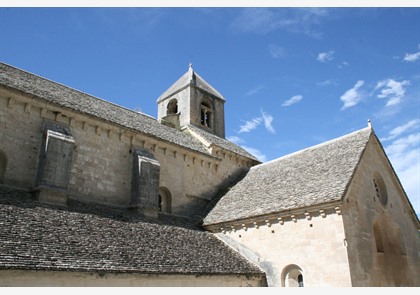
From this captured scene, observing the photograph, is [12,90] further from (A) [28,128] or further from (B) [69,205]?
(B) [69,205]

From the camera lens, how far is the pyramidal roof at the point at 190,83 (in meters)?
25.2

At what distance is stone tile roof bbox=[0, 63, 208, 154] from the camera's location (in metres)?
14.2

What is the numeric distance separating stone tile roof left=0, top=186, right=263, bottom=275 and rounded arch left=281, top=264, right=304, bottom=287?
100 cm

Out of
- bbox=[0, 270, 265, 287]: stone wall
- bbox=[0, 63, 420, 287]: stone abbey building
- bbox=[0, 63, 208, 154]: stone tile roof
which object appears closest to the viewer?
bbox=[0, 270, 265, 287]: stone wall

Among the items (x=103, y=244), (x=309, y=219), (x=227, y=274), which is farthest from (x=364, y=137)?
(x=103, y=244)

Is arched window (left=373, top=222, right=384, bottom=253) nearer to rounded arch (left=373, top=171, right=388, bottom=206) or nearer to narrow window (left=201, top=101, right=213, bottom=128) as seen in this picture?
rounded arch (left=373, top=171, right=388, bottom=206)

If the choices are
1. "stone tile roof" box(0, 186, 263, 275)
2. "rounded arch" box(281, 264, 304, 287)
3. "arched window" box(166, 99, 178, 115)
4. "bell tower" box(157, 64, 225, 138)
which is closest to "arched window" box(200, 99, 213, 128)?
"bell tower" box(157, 64, 225, 138)

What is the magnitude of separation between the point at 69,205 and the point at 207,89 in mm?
15803

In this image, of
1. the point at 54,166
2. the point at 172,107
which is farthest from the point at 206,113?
the point at 54,166

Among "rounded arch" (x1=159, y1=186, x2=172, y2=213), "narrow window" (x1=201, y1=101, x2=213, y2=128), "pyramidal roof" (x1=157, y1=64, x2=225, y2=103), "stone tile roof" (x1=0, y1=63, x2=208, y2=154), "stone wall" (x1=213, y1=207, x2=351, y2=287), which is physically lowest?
"stone wall" (x1=213, y1=207, x2=351, y2=287)

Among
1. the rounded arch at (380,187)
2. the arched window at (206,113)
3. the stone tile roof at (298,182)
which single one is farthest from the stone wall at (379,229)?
the arched window at (206,113)

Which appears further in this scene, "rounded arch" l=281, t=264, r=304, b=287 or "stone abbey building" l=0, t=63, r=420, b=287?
"rounded arch" l=281, t=264, r=304, b=287

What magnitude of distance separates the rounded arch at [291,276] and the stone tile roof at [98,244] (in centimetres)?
100

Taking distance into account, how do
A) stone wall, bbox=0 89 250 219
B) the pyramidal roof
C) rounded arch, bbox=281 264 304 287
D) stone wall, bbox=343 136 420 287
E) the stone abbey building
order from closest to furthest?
the stone abbey building, stone wall, bbox=343 136 420 287, stone wall, bbox=0 89 250 219, rounded arch, bbox=281 264 304 287, the pyramidal roof
